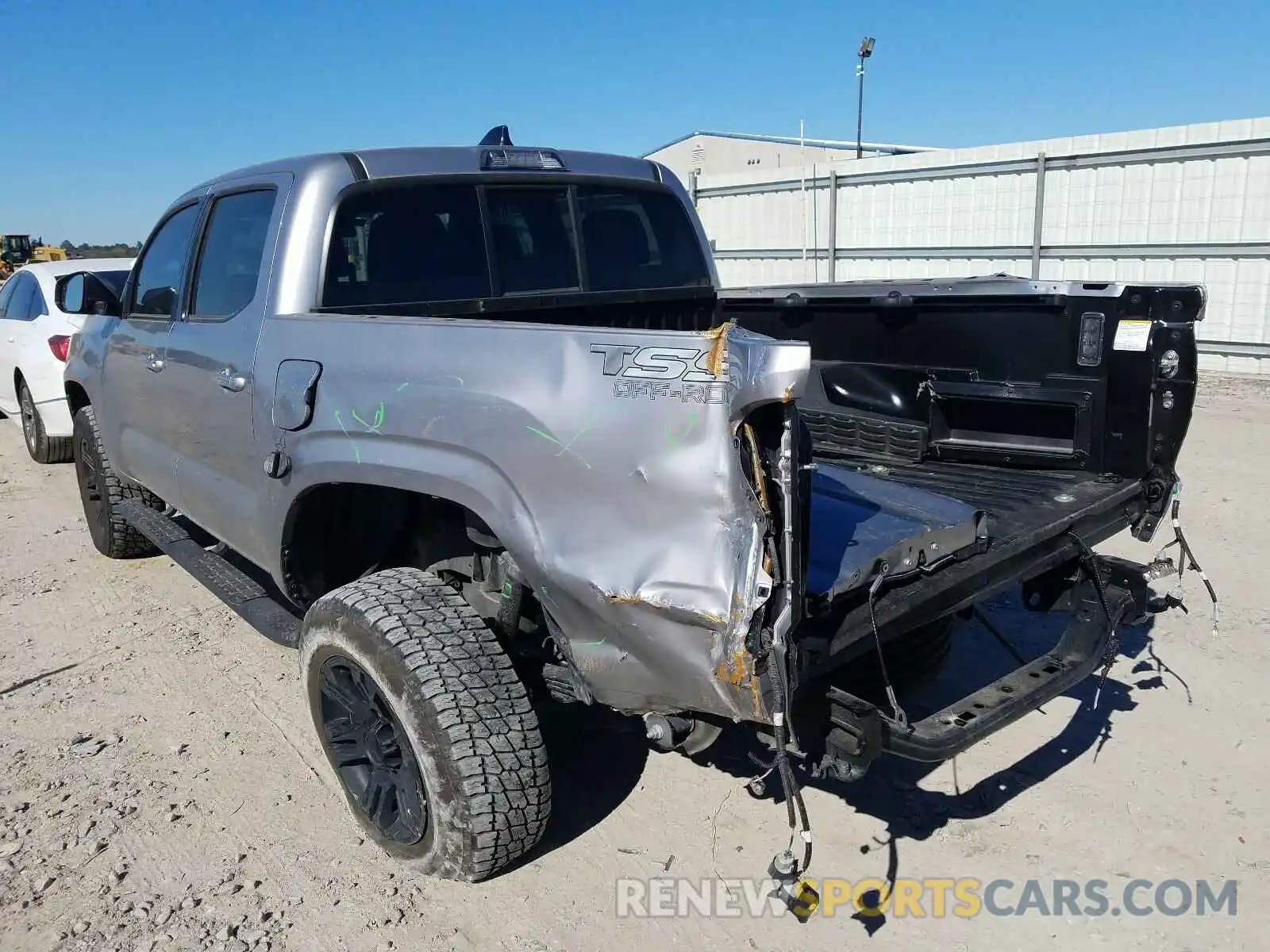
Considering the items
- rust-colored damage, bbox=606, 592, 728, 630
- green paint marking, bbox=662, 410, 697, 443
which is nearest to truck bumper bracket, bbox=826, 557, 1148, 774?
rust-colored damage, bbox=606, 592, 728, 630

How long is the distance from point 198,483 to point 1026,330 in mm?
3270

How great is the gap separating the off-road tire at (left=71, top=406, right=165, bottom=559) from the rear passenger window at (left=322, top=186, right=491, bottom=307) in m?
2.55

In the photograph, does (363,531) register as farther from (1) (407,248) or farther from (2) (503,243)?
(2) (503,243)

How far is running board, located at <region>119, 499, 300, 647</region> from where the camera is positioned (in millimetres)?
3436

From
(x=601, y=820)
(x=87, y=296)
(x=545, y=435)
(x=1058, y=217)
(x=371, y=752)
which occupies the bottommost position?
(x=601, y=820)

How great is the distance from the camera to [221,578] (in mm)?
3936

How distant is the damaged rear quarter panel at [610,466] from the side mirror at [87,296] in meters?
2.62

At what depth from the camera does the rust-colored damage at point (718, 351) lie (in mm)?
2018

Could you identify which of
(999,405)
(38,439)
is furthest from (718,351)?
(38,439)

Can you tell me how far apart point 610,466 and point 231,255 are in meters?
2.24

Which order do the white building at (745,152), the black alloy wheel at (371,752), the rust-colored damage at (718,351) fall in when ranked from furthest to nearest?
the white building at (745,152) → the black alloy wheel at (371,752) → the rust-colored damage at (718,351)

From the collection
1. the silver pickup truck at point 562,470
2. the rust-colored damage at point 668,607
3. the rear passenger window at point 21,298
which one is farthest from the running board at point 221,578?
the rear passenger window at point 21,298

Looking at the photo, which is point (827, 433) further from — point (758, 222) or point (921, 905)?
point (758, 222)

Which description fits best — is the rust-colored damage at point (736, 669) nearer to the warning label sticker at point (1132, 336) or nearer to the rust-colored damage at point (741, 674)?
the rust-colored damage at point (741, 674)
